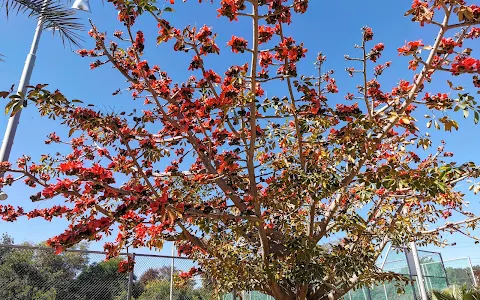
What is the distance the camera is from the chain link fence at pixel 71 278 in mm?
4199

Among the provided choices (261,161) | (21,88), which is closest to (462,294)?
(261,161)

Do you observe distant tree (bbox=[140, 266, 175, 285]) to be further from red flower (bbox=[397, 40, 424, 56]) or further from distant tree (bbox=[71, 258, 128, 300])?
red flower (bbox=[397, 40, 424, 56])

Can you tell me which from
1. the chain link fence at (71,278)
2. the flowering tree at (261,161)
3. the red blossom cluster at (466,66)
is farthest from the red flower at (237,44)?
the chain link fence at (71,278)

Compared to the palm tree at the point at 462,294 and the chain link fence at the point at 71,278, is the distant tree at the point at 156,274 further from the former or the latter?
the palm tree at the point at 462,294

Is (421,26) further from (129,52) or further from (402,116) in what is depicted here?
(129,52)

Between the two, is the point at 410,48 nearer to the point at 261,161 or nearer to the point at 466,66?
the point at 466,66

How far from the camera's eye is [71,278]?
4602 mm

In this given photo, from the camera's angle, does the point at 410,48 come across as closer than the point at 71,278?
Yes

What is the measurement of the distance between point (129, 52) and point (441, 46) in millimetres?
3108

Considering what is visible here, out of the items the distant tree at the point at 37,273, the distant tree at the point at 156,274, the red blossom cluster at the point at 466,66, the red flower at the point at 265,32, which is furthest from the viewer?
the distant tree at the point at 156,274

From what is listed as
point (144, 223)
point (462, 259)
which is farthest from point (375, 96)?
point (462, 259)

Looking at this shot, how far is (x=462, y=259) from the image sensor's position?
40.1 ft

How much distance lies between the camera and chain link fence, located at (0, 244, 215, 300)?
4199 millimetres

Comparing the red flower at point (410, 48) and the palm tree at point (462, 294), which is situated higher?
the red flower at point (410, 48)
